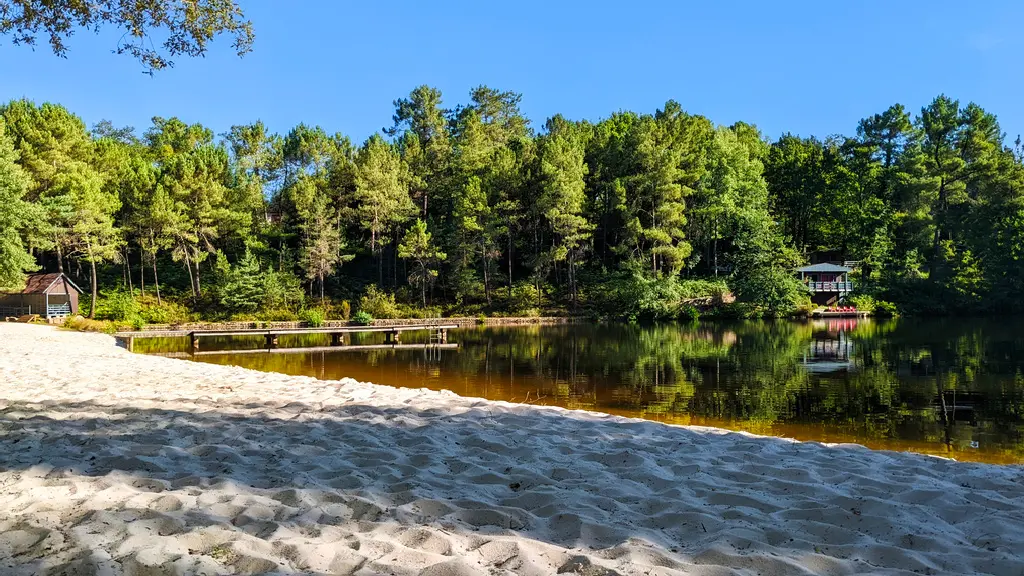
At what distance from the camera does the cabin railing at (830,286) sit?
1781 inches

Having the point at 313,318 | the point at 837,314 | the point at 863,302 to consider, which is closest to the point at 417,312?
the point at 313,318

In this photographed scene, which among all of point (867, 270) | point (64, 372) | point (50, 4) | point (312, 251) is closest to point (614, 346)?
point (64, 372)

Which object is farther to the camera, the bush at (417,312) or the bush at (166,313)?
the bush at (417,312)

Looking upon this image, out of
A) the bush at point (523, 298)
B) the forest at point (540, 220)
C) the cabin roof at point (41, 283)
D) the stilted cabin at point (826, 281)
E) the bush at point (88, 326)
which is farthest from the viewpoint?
the stilted cabin at point (826, 281)

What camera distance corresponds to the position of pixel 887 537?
338 centimetres

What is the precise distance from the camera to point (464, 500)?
3908 millimetres

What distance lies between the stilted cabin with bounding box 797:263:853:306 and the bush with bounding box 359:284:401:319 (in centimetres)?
2946

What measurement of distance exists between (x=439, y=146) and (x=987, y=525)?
170 ft

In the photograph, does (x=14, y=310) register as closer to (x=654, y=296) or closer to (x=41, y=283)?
(x=41, y=283)

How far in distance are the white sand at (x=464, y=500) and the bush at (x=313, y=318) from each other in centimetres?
3002

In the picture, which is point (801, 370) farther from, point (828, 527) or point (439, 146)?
point (439, 146)

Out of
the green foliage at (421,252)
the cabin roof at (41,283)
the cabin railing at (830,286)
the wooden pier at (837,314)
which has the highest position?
the green foliage at (421,252)

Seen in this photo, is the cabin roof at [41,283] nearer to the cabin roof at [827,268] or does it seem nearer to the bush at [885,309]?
the cabin roof at [827,268]

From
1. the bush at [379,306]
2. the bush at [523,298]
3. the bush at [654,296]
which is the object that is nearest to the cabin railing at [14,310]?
the bush at [379,306]
